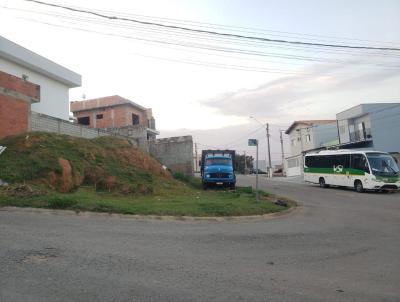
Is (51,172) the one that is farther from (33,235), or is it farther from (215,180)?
(215,180)

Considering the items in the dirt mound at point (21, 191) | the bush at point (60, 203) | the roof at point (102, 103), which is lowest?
the bush at point (60, 203)

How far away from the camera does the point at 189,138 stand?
3559cm

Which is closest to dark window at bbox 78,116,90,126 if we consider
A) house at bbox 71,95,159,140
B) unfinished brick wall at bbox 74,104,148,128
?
house at bbox 71,95,159,140

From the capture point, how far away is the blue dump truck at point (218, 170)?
2764 centimetres

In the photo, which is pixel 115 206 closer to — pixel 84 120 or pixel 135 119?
pixel 135 119

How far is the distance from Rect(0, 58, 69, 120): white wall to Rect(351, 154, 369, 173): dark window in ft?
77.7

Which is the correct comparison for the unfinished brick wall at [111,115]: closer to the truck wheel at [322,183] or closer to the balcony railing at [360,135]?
the truck wheel at [322,183]

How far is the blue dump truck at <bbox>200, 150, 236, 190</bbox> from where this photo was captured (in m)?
27.6

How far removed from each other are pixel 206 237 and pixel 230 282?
350 cm

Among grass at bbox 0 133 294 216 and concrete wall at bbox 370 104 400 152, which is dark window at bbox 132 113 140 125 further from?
grass at bbox 0 133 294 216

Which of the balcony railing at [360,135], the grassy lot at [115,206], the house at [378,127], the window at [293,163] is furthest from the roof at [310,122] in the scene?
the grassy lot at [115,206]

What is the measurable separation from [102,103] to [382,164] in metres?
37.6

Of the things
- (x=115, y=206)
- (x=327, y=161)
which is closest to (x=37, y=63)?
(x=115, y=206)

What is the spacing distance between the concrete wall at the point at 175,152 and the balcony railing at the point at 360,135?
25.9 metres
